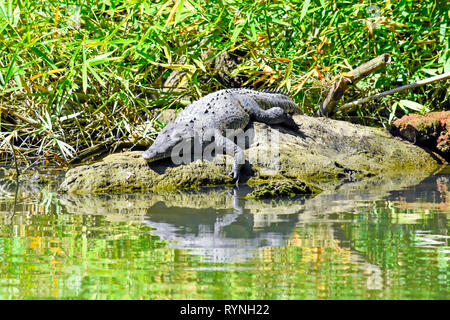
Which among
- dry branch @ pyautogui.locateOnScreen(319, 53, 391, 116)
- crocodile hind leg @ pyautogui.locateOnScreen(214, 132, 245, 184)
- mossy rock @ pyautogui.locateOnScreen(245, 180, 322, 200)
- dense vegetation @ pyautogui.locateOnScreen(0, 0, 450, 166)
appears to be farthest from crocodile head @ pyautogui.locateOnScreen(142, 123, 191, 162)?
dry branch @ pyautogui.locateOnScreen(319, 53, 391, 116)

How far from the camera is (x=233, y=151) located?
5809mm

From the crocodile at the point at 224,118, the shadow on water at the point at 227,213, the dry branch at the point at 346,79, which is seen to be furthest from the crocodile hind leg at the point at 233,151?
the dry branch at the point at 346,79

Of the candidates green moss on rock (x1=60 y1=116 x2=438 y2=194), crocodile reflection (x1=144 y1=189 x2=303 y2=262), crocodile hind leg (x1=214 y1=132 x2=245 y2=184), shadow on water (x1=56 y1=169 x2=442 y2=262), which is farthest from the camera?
crocodile hind leg (x1=214 y1=132 x2=245 y2=184)

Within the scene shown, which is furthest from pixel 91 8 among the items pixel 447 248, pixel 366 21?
pixel 447 248

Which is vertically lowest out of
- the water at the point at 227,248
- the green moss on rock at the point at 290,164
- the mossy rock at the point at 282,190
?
the water at the point at 227,248

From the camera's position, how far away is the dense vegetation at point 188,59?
6.52 meters

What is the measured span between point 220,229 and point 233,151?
7.61 ft

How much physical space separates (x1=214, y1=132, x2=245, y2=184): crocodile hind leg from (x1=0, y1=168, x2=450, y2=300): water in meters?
0.73

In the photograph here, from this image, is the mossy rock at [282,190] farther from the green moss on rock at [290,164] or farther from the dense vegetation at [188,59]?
the dense vegetation at [188,59]

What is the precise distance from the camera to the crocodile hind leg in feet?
18.3

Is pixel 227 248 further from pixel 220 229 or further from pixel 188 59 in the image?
pixel 188 59

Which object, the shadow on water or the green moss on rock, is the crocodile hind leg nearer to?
the green moss on rock

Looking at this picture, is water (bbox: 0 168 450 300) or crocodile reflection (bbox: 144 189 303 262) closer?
water (bbox: 0 168 450 300)

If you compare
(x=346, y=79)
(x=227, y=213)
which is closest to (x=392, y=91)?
(x=346, y=79)
